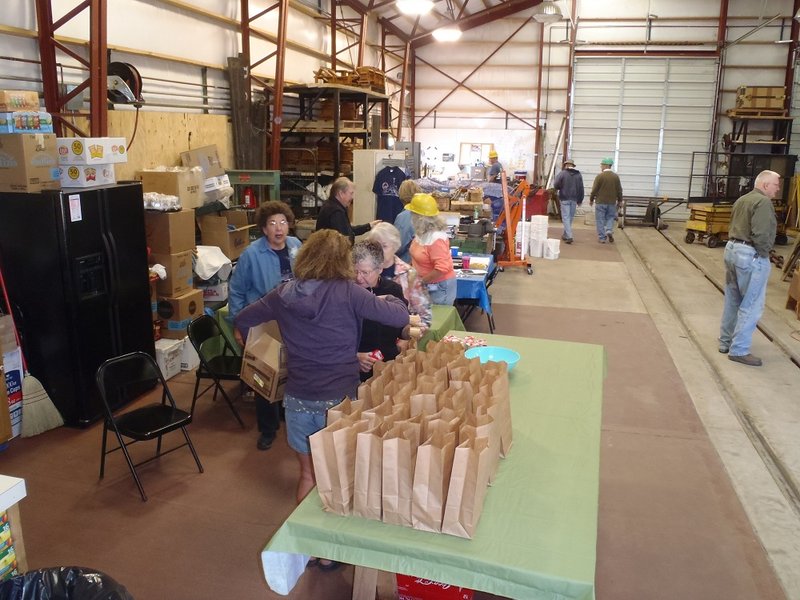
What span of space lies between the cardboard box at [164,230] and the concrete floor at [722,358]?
14.1ft

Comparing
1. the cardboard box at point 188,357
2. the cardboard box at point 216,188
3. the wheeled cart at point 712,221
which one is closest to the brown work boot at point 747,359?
the cardboard box at point 188,357

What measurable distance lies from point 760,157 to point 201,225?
12.9 meters

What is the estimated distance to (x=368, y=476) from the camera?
2.05m

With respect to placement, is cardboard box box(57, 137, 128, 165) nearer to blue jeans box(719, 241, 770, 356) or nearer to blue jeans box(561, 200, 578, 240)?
blue jeans box(719, 241, 770, 356)

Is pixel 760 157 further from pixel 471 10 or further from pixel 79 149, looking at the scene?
pixel 79 149

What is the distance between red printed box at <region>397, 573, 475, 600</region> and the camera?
8.26 ft

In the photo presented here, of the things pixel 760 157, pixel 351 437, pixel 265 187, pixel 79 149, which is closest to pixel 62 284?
pixel 79 149

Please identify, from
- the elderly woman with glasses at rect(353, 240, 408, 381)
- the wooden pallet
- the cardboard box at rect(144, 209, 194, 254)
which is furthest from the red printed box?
the wooden pallet

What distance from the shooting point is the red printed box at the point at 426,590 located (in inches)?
99.1

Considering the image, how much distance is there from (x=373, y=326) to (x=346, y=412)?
102 cm

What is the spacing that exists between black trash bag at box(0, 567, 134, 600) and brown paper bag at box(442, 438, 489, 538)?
991 mm

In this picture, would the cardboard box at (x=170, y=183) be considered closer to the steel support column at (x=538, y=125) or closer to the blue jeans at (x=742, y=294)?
the blue jeans at (x=742, y=294)

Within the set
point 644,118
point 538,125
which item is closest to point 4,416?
point 538,125

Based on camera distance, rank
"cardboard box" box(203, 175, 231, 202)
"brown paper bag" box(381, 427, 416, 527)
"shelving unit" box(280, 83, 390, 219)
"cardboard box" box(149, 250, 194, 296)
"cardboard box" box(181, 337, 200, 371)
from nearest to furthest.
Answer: "brown paper bag" box(381, 427, 416, 527) < "cardboard box" box(149, 250, 194, 296) < "cardboard box" box(181, 337, 200, 371) < "cardboard box" box(203, 175, 231, 202) < "shelving unit" box(280, 83, 390, 219)
